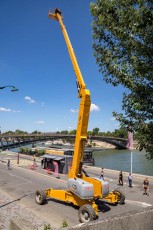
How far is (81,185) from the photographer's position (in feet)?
49.7

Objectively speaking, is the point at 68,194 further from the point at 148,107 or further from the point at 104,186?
the point at 148,107

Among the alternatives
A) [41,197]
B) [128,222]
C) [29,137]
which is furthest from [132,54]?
[29,137]

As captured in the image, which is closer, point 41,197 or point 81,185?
point 81,185

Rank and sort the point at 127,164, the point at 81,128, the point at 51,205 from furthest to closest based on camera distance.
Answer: the point at 127,164, the point at 51,205, the point at 81,128

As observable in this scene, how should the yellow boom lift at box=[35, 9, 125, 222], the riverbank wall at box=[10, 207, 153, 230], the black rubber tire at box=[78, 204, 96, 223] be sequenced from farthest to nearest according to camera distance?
the yellow boom lift at box=[35, 9, 125, 222], the black rubber tire at box=[78, 204, 96, 223], the riverbank wall at box=[10, 207, 153, 230]

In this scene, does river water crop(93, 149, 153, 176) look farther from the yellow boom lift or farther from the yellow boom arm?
the yellow boom arm

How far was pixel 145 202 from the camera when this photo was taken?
19703mm

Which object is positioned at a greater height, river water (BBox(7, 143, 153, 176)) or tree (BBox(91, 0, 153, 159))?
tree (BBox(91, 0, 153, 159))

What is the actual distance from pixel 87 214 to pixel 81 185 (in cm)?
162

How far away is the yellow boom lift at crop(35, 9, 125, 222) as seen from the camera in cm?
1503

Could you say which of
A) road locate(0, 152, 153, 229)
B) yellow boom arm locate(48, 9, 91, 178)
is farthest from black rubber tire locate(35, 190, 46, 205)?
yellow boom arm locate(48, 9, 91, 178)

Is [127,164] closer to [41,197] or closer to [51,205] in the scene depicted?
[51,205]

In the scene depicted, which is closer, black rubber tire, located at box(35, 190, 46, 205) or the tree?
the tree

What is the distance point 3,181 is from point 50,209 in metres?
13.4
